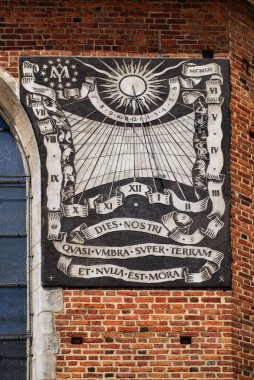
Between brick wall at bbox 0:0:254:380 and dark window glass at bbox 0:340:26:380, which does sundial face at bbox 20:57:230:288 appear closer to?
brick wall at bbox 0:0:254:380

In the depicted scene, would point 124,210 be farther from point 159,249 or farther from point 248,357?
point 248,357

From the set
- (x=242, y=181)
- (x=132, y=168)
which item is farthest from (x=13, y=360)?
(x=242, y=181)

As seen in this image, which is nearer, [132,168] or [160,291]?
[160,291]

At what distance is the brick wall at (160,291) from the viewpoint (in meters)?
13.7

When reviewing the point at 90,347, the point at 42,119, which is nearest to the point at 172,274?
the point at 90,347

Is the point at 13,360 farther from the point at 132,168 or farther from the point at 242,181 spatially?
the point at 242,181

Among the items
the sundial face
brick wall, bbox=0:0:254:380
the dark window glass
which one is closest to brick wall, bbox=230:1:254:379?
brick wall, bbox=0:0:254:380

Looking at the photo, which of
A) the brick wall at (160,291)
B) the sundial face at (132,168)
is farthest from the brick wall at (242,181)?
the sundial face at (132,168)

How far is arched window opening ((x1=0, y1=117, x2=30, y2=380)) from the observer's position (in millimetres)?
14094

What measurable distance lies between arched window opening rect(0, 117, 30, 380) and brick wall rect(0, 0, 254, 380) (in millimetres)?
617

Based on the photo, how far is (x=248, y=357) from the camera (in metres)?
14.0

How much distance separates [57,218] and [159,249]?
3.67 feet

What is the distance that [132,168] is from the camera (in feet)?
47.3

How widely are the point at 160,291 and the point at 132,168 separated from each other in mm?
1394
